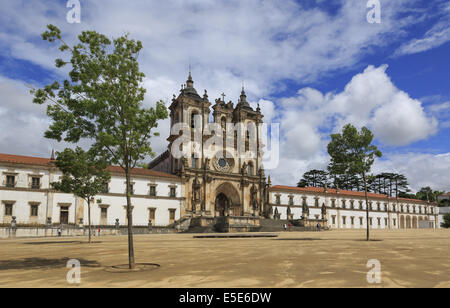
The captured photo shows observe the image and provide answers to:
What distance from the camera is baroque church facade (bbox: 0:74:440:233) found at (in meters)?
39.5

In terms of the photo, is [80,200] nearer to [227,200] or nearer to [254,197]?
[227,200]

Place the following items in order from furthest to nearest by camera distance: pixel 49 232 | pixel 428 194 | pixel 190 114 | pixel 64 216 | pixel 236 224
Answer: pixel 428 194
pixel 190 114
pixel 236 224
pixel 64 216
pixel 49 232


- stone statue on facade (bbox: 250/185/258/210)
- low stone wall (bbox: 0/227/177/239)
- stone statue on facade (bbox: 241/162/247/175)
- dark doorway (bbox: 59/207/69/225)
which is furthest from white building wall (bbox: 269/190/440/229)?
dark doorway (bbox: 59/207/69/225)

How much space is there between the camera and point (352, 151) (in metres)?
27.4

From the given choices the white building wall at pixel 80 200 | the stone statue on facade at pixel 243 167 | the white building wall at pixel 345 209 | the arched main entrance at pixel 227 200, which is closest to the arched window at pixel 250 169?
the stone statue on facade at pixel 243 167

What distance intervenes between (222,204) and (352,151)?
32437 mm

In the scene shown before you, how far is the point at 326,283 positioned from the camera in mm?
8117

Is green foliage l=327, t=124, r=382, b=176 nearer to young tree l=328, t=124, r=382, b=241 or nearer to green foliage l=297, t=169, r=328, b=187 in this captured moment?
young tree l=328, t=124, r=382, b=241

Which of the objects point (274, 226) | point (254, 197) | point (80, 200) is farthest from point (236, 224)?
point (80, 200)

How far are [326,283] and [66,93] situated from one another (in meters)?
10.9

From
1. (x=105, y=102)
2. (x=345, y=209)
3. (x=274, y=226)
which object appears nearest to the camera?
(x=105, y=102)

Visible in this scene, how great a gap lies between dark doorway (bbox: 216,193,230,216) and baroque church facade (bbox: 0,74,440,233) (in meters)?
0.17
